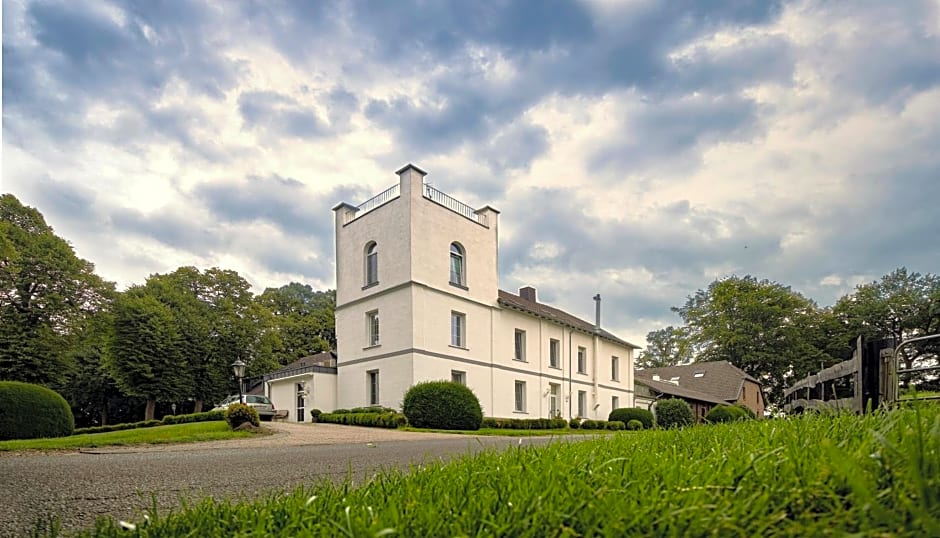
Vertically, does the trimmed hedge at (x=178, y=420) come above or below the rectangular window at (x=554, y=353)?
below

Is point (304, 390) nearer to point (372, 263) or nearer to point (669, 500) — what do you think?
point (372, 263)

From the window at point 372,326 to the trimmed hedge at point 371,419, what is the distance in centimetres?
462

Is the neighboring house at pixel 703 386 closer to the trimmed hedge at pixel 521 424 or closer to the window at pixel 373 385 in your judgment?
the trimmed hedge at pixel 521 424

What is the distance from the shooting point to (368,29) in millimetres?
8812

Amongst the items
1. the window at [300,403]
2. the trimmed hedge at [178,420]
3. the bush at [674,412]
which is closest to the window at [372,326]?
the window at [300,403]

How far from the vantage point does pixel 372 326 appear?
94.2 feet

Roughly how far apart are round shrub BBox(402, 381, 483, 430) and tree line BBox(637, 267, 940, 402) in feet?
129

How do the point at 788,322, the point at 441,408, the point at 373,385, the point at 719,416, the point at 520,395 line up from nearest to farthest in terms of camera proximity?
the point at 719,416, the point at 441,408, the point at 373,385, the point at 520,395, the point at 788,322

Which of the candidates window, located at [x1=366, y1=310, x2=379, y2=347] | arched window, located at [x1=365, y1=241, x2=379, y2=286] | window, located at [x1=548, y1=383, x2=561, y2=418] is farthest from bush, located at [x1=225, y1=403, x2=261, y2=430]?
window, located at [x1=548, y1=383, x2=561, y2=418]

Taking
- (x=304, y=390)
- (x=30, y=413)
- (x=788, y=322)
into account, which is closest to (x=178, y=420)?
(x=304, y=390)

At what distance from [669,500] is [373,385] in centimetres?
2709

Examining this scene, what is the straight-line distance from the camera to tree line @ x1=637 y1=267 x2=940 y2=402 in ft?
156

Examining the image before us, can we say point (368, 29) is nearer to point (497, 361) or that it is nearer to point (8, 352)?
point (497, 361)

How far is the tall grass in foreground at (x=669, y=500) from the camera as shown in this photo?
4.66 feet
